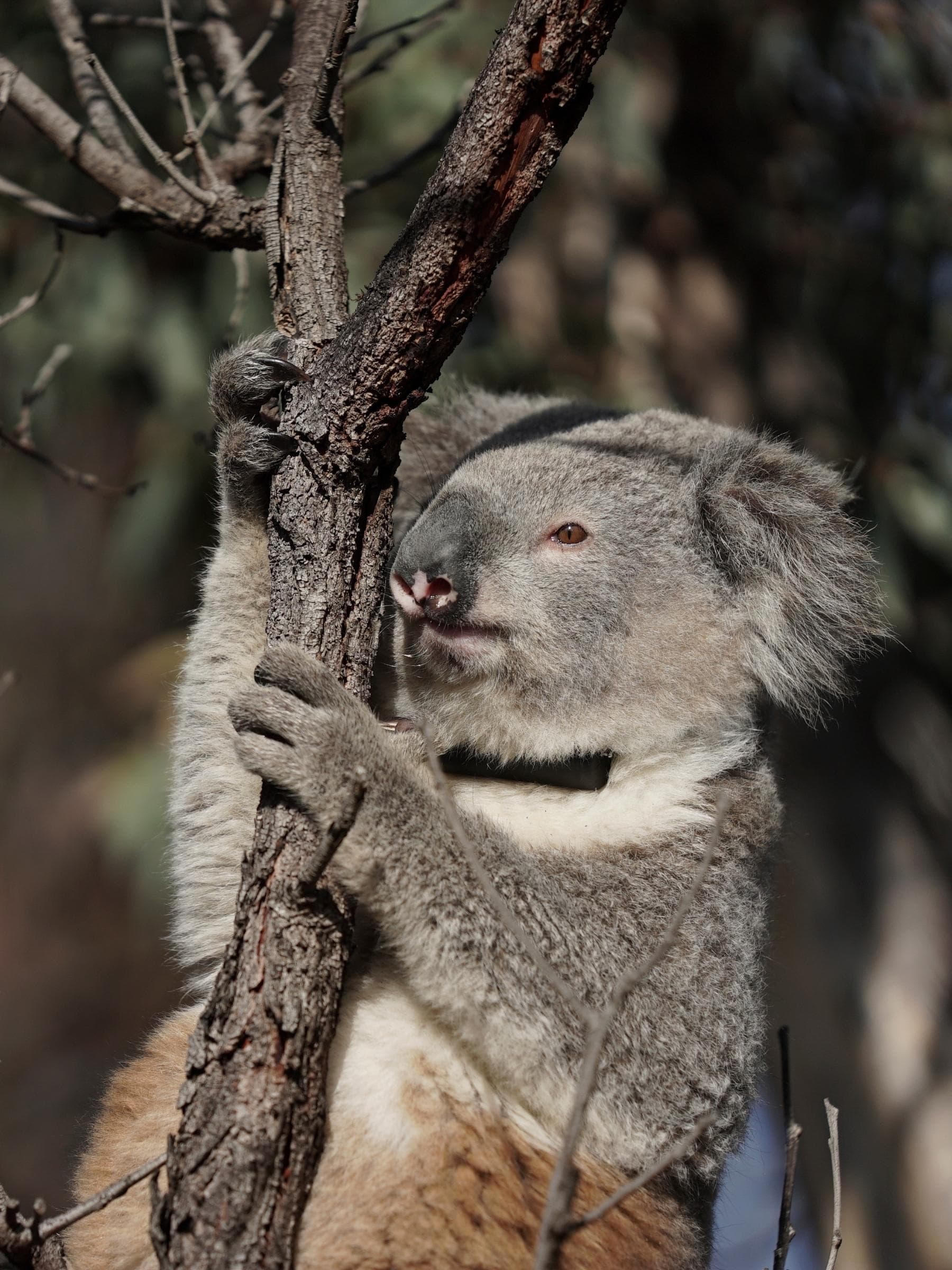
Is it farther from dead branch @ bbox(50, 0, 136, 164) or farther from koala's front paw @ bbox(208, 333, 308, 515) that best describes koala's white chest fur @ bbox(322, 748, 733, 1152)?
dead branch @ bbox(50, 0, 136, 164)

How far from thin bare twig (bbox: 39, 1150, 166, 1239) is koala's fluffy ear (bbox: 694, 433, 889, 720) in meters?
1.54


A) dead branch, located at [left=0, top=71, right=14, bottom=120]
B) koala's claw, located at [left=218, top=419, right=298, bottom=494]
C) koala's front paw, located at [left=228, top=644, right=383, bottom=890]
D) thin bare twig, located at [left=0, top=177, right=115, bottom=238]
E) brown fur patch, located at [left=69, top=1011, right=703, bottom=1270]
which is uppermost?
dead branch, located at [left=0, top=71, right=14, bottom=120]

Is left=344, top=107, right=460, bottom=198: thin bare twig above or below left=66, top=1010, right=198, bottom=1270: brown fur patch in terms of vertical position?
above

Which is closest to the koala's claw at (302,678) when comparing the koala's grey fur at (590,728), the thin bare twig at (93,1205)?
the koala's grey fur at (590,728)

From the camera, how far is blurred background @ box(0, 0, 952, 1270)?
219 inches

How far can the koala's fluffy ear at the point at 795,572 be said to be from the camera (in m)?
2.59

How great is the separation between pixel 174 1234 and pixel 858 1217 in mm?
6175

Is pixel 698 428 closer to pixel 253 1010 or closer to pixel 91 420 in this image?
pixel 253 1010

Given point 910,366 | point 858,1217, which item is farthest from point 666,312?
point 858,1217

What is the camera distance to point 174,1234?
1.56m

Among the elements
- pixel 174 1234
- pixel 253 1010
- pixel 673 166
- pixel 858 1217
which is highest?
pixel 673 166

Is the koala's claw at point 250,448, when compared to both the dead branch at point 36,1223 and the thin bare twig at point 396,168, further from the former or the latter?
the dead branch at point 36,1223

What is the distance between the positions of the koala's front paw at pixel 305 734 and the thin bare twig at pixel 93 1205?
0.47m

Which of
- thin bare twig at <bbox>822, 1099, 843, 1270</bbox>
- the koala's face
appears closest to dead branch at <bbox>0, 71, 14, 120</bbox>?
the koala's face
